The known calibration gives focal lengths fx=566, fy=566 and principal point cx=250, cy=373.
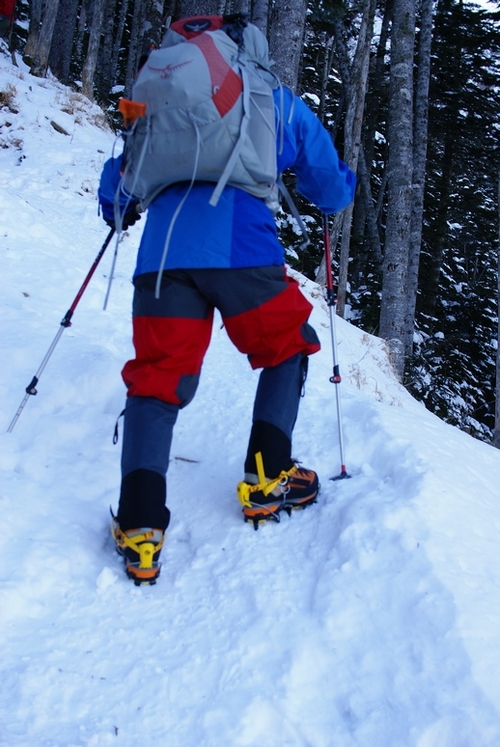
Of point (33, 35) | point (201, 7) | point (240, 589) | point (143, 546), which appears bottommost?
point (240, 589)

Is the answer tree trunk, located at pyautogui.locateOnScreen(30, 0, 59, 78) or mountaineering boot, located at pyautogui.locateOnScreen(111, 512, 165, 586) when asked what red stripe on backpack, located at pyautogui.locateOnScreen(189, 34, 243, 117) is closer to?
mountaineering boot, located at pyautogui.locateOnScreen(111, 512, 165, 586)

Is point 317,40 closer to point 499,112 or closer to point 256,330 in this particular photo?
point 499,112

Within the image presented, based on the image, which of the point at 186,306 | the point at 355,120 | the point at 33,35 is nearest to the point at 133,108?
the point at 186,306

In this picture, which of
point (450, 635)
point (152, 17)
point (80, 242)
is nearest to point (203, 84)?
point (450, 635)

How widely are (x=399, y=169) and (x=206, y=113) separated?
7.84m

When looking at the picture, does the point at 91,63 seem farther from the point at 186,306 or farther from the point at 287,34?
the point at 186,306

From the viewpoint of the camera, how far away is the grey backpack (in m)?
2.19

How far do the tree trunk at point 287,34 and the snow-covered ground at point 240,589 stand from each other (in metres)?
5.49

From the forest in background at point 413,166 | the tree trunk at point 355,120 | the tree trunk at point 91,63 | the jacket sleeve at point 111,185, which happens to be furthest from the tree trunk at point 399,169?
the jacket sleeve at point 111,185

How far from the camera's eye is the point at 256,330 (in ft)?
8.00

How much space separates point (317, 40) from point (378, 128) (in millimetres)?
5710

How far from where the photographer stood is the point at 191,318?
7.79ft

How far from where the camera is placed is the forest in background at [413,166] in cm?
939

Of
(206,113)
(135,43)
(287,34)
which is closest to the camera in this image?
(206,113)
